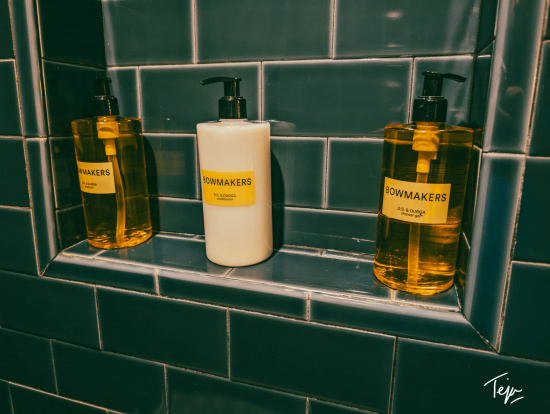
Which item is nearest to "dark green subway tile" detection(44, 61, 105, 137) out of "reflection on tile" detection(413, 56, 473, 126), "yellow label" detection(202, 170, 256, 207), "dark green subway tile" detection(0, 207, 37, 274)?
"dark green subway tile" detection(0, 207, 37, 274)

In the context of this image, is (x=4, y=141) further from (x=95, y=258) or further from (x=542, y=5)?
(x=542, y=5)

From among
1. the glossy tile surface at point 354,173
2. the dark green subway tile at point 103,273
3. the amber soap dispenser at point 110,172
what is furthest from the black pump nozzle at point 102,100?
the glossy tile surface at point 354,173

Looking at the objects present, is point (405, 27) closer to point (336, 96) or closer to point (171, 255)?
point (336, 96)

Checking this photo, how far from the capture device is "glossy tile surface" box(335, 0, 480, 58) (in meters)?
0.45

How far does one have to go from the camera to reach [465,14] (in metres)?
0.45

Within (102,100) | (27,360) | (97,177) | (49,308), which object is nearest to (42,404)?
(27,360)

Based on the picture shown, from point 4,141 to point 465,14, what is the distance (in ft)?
2.06

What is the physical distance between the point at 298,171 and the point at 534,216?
0.30m

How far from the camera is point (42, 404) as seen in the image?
0.64 metres

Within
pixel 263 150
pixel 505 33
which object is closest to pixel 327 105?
pixel 263 150

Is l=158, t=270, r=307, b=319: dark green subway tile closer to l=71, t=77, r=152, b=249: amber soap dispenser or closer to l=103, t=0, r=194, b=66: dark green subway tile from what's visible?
l=71, t=77, r=152, b=249: amber soap dispenser

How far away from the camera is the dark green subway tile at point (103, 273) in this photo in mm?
504

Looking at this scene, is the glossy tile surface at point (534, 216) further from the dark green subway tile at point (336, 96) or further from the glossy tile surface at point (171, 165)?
the glossy tile surface at point (171, 165)

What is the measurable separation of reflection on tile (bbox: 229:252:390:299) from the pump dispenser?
0.03 metres
